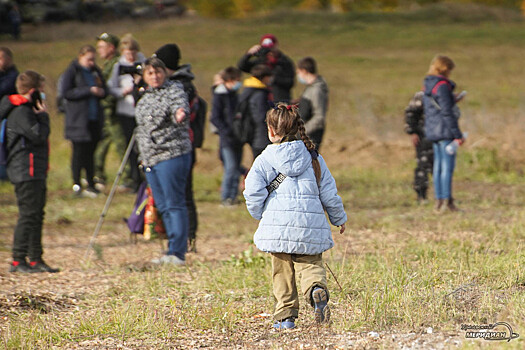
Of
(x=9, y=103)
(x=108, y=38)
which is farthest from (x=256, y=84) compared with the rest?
(x=108, y=38)

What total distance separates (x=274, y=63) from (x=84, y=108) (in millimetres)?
2850

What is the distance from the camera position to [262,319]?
5227 millimetres

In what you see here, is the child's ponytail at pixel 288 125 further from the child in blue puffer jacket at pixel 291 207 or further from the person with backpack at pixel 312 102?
the person with backpack at pixel 312 102

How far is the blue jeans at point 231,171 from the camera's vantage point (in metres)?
10.8

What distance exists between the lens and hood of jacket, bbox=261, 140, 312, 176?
4738mm

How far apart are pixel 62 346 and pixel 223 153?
6.32 meters

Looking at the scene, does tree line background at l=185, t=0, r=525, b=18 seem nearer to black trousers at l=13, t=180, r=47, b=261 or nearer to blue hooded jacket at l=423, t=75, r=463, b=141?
blue hooded jacket at l=423, t=75, r=463, b=141

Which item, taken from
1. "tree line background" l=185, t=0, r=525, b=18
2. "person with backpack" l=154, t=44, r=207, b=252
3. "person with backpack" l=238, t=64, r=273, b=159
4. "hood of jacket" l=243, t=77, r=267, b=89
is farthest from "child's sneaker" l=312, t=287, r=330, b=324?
"tree line background" l=185, t=0, r=525, b=18

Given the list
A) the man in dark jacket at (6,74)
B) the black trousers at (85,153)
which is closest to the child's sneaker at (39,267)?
the man in dark jacket at (6,74)

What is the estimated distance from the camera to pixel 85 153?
37.2ft

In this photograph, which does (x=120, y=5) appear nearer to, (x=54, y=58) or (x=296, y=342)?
(x=54, y=58)

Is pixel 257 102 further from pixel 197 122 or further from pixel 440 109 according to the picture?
pixel 440 109

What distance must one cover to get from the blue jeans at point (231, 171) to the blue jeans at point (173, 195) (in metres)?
3.64

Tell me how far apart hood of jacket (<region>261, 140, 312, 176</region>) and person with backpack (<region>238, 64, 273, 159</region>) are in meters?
4.00
